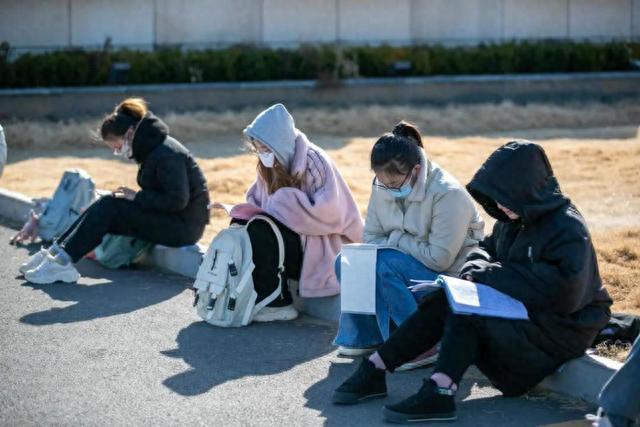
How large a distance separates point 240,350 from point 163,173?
7.13 ft

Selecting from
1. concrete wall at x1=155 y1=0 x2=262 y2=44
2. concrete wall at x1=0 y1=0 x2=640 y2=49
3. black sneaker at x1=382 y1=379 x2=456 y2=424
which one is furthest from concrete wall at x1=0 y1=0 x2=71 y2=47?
black sneaker at x1=382 y1=379 x2=456 y2=424

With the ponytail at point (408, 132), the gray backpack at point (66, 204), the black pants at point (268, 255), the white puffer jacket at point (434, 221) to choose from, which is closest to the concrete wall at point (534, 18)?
the gray backpack at point (66, 204)

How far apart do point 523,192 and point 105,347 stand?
274 cm

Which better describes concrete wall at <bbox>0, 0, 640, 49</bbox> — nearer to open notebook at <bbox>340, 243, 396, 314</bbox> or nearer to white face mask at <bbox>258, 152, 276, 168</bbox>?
white face mask at <bbox>258, 152, 276, 168</bbox>

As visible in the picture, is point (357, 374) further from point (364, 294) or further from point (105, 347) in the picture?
point (105, 347)

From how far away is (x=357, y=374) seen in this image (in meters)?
5.76

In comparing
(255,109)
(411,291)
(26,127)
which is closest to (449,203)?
(411,291)

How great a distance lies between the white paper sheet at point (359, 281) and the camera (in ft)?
20.9

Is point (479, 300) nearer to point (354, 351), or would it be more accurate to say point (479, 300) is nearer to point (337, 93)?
point (354, 351)

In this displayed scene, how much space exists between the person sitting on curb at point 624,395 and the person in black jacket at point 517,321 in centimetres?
60

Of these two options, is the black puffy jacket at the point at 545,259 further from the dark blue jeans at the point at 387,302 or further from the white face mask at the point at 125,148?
the white face mask at the point at 125,148

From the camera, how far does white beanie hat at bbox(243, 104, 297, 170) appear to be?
7.47m

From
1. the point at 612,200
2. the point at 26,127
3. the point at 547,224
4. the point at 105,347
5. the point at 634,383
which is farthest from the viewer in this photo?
the point at 26,127

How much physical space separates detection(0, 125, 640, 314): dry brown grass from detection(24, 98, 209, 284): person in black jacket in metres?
0.95
